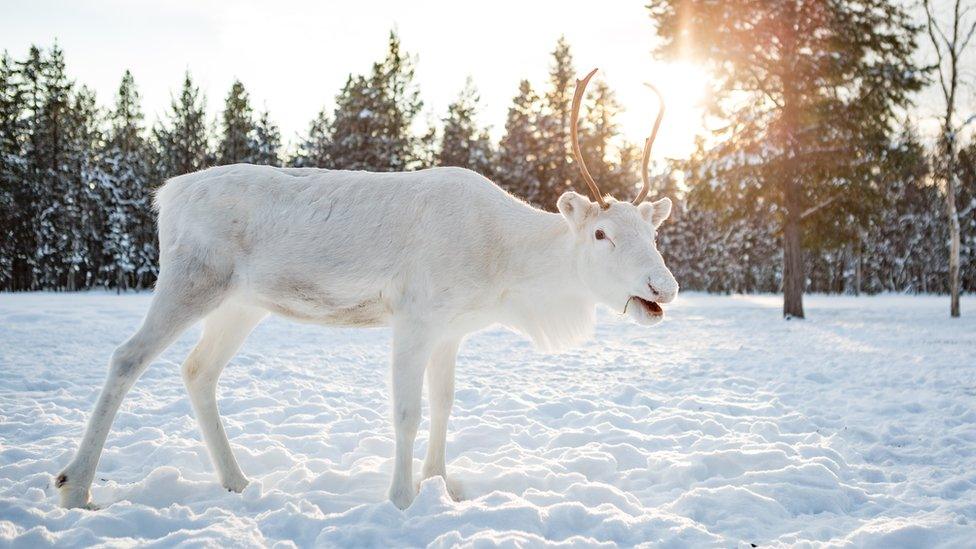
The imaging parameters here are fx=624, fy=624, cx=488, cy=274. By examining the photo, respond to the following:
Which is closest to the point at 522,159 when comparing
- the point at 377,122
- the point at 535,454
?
the point at 377,122

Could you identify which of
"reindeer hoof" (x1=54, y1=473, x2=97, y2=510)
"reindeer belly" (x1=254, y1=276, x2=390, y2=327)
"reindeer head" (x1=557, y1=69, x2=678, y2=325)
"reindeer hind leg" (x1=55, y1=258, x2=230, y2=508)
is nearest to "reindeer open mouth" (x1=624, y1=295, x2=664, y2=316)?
"reindeer head" (x1=557, y1=69, x2=678, y2=325)

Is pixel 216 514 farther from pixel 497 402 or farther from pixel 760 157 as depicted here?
pixel 760 157

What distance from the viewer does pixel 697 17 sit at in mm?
16953

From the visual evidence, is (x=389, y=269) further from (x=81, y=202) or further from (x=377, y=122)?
(x=81, y=202)

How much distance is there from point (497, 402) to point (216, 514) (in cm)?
356

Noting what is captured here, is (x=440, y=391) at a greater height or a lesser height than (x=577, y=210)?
lesser

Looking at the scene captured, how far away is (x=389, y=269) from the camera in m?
3.60

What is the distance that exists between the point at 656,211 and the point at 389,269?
5.52 feet

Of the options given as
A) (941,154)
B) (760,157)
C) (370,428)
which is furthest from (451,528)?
(941,154)

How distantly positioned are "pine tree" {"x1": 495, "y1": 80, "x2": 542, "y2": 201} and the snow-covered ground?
894 inches

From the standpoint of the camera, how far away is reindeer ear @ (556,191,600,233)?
3.58 meters

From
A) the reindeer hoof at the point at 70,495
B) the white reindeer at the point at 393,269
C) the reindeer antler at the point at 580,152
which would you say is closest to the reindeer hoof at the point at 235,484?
the white reindeer at the point at 393,269

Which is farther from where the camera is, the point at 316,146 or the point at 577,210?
the point at 316,146

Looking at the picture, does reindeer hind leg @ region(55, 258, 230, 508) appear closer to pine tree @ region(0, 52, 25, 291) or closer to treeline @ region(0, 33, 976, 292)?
treeline @ region(0, 33, 976, 292)
